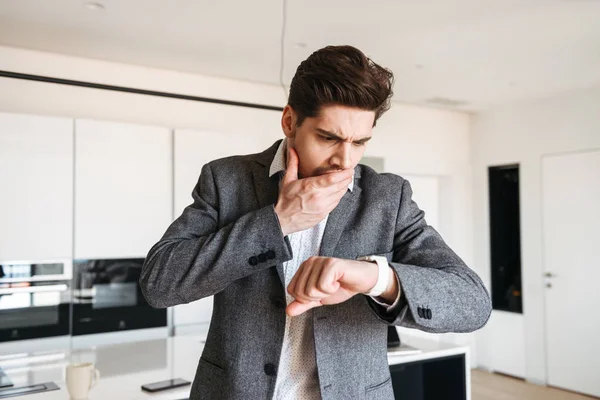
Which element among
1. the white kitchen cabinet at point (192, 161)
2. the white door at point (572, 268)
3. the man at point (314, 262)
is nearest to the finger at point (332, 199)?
the man at point (314, 262)

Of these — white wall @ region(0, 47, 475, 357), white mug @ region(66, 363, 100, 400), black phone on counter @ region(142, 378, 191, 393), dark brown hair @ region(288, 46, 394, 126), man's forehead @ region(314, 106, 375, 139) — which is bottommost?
black phone on counter @ region(142, 378, 191, 393)

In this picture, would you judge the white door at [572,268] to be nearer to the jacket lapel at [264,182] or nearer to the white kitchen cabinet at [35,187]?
the white kitchen cabinet at [35,187]

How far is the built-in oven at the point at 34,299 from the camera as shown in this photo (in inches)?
142

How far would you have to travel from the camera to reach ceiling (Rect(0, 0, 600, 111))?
127 inches

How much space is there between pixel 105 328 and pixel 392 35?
2785mm

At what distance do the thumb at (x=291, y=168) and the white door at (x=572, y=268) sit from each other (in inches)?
197

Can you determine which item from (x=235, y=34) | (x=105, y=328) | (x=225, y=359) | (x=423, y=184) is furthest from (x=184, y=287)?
(x=423, y=184)

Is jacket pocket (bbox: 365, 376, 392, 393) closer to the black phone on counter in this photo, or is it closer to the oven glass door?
the black phone on counter

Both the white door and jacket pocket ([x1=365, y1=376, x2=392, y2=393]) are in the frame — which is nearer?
jacket pocket ([x1=365, y1=376, x2=392, y2=393])

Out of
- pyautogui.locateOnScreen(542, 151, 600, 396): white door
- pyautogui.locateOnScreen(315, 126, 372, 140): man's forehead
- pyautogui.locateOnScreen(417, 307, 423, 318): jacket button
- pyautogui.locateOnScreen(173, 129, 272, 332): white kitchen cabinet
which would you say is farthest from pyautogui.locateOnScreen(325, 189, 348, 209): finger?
pyautogui.locateOnScreen(542, 151, 600, 396): white door

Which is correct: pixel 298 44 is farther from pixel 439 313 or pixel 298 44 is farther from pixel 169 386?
pixel 439 313

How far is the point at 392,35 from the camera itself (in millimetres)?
3725

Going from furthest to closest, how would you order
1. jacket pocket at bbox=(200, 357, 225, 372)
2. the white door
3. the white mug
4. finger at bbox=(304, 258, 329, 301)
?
the white door, the white mug, jacket pocket at bbox=(200, 357, 225, 372), finger at bbox=(304, 258, 329, 301)

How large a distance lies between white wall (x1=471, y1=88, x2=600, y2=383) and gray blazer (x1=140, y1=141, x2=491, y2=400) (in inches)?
194
